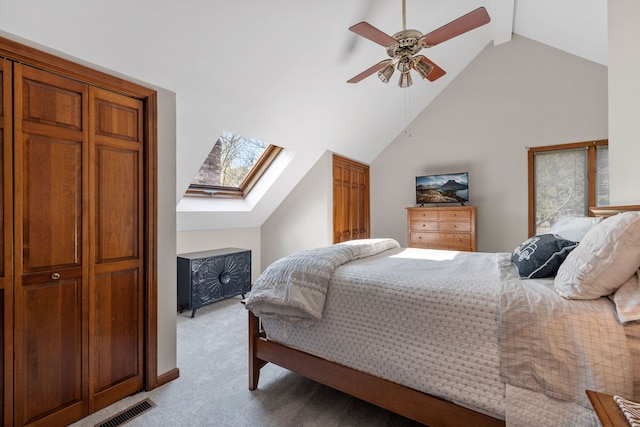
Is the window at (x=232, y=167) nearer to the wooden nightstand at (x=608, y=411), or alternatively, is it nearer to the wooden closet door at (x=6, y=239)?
the wooden closet door at (x=6, y=239)

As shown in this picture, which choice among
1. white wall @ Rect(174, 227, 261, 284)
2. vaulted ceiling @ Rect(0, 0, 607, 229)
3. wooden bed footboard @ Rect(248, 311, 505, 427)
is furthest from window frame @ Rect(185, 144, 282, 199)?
wooden bed footboard @ Rect(248, 311, 505, 427)

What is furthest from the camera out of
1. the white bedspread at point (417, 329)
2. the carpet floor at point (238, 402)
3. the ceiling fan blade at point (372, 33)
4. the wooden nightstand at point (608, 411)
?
the ceiling fan blade at point (372, 33)

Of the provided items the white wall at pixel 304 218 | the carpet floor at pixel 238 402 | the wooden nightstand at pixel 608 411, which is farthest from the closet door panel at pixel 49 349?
the white wall at pixel 304 218

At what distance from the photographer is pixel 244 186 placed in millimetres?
4129

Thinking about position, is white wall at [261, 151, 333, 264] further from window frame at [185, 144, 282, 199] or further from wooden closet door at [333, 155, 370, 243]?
window frame at [185, 144, 282, 199]

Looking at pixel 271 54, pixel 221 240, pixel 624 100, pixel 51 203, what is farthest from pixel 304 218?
pixel 624 100

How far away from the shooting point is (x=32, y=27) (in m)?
1.49

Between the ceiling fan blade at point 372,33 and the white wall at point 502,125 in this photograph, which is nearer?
the ceiling fan blade at point 372,33

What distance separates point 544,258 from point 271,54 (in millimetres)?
2426

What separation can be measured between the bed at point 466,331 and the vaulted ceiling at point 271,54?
5.30ft

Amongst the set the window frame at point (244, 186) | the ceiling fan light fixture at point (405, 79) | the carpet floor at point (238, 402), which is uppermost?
the ceiling fan light fixture at point (405, 79)

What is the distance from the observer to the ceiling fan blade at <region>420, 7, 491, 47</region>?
188cm

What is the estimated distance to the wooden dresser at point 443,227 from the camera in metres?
4.36

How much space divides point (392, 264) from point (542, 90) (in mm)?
4179
